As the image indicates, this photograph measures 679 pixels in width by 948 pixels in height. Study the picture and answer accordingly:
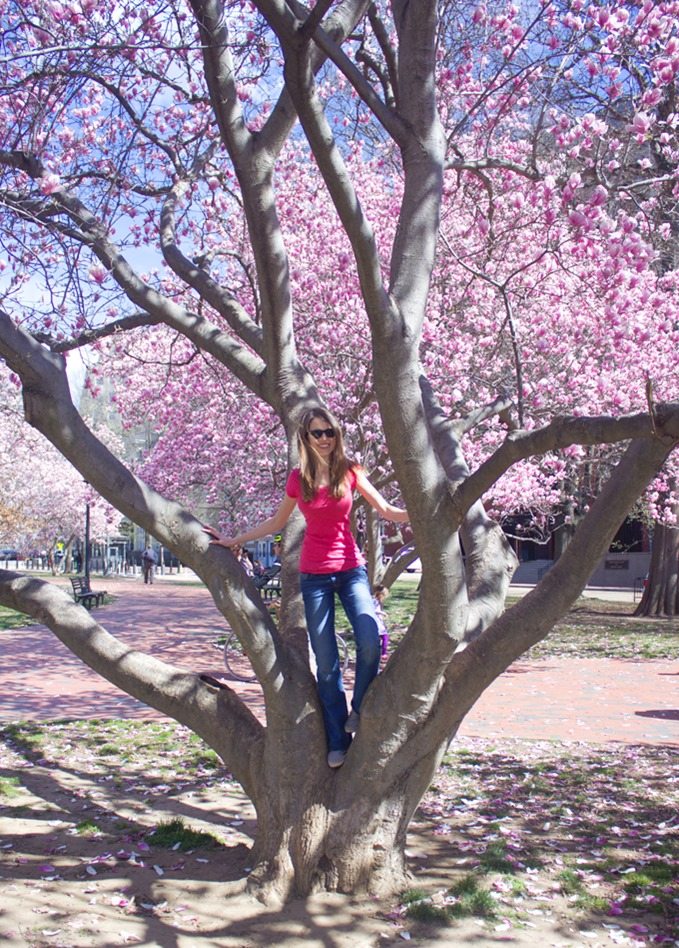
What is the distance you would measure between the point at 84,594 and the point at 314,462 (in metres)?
17.8

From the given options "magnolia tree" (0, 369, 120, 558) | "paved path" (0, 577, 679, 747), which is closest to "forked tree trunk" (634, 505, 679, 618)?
"paved path" (0, 577, 679, 747)

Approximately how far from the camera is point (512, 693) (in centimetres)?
1035

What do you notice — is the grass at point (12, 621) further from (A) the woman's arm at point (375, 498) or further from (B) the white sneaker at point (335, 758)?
(A) the woman's arm at point (375, 498)

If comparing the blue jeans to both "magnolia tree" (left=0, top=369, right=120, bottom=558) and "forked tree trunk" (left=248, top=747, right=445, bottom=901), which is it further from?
"magnolia tree" (left=0, top=369, right=120, bottom=558)

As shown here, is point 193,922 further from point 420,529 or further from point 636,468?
point 636,468

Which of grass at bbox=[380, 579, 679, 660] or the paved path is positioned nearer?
the paved path

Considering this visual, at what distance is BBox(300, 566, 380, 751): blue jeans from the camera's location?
4.04 m

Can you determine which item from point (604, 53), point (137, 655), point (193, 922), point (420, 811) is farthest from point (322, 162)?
point (604, 53)

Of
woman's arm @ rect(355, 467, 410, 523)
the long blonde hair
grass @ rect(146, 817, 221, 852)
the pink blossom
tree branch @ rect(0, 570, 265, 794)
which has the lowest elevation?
grass @ rect(146, 817, 221, 852)

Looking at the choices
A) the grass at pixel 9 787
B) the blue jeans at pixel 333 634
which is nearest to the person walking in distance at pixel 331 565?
the blue jeans at pixel 333 634

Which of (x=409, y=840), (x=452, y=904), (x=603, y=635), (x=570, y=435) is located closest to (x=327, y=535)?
(x=570, y=435)

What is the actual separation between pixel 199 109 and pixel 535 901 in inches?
Result: 288

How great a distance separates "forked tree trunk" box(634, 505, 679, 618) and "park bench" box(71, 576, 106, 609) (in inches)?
490

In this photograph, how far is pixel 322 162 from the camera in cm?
367
